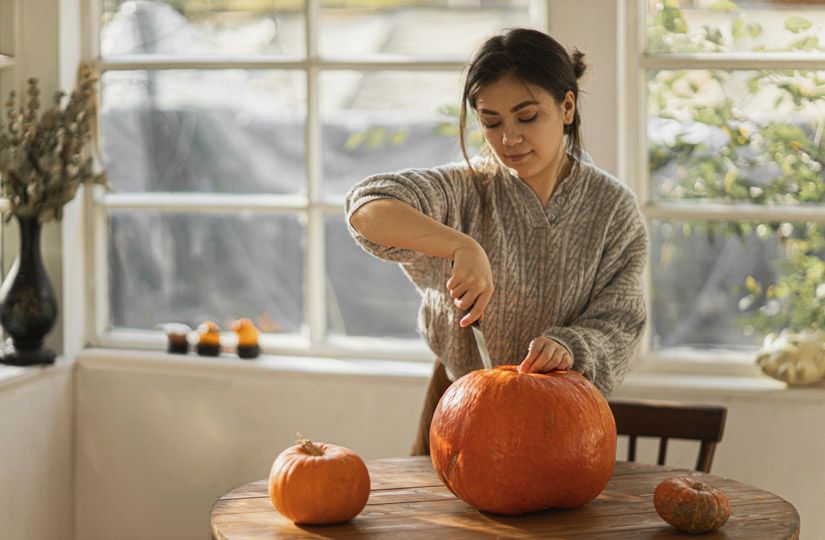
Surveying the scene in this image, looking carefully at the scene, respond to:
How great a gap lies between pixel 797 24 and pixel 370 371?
4.14ft

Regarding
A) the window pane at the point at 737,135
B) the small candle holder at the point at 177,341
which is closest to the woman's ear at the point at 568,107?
the window pane at the point at 737,135

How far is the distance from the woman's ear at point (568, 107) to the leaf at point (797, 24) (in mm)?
871

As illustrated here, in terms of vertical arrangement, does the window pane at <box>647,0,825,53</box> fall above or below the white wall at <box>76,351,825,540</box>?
above

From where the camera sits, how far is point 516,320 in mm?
1845

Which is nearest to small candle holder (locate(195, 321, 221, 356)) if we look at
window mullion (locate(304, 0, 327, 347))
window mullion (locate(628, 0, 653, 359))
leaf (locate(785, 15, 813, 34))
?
window mullion (locate(304, 0, 327, 347))

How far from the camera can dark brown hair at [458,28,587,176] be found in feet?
5.64

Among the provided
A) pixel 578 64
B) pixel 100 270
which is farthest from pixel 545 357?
pixel 100 270

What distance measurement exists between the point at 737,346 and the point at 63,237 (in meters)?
1.67

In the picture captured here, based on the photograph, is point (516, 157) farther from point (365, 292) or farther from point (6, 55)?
point (6, 55)

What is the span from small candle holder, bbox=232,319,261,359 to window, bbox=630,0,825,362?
3.21 ft

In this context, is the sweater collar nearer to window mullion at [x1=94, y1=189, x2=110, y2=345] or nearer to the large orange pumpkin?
the large orange pumpkin

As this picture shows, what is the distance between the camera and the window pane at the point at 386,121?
2.62m

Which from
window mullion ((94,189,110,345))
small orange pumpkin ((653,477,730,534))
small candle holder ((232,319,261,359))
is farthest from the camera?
window mullion ((94,189,110,345))

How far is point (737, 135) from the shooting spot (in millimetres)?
2469
